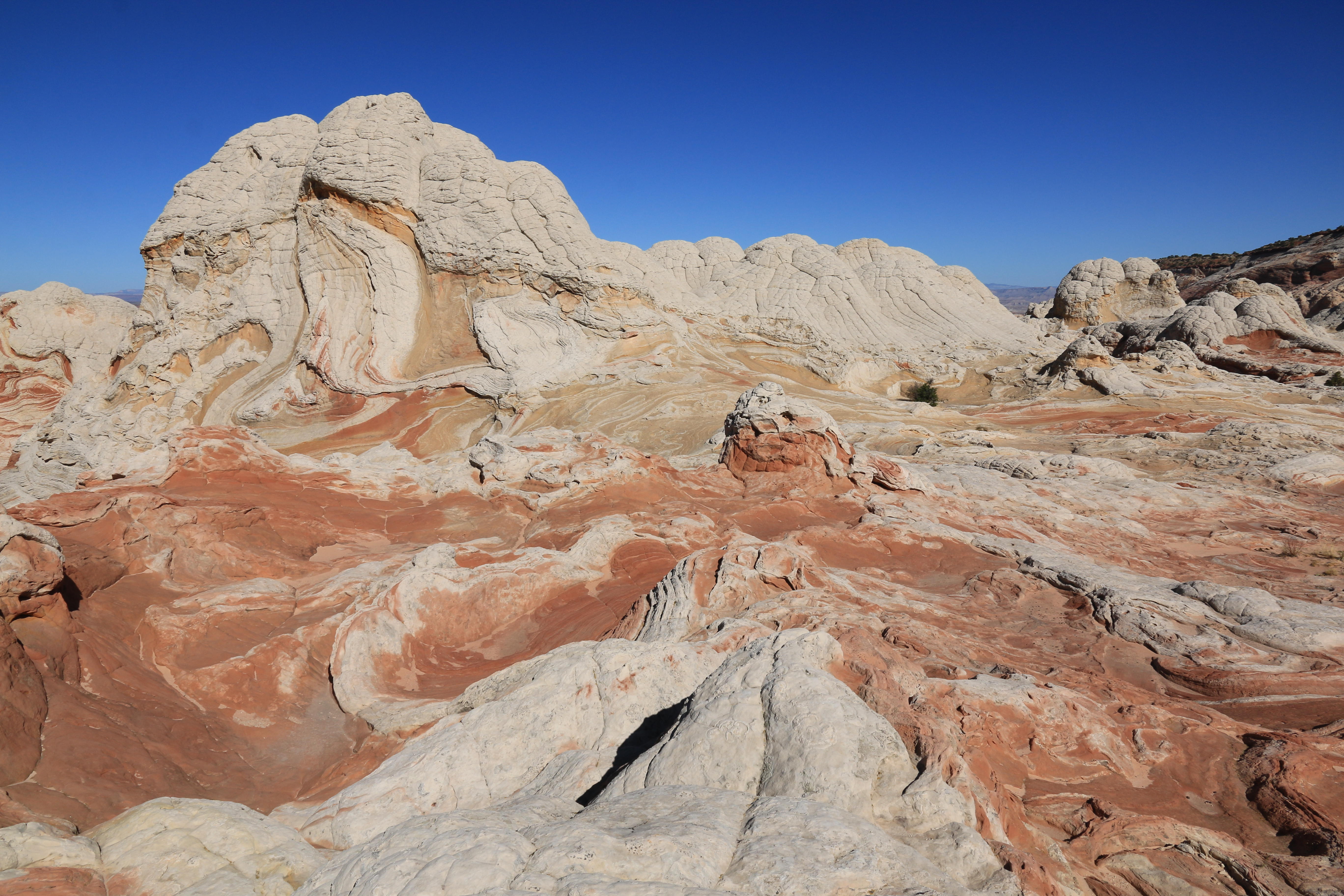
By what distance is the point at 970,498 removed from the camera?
11883mm

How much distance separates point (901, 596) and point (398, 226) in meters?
21.1

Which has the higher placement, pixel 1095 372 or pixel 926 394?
pixel 1095 372

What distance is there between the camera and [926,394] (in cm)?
2627

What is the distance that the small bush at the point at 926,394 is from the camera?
84.1 feet

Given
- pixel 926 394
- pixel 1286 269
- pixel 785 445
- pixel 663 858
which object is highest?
pixel 1286 269

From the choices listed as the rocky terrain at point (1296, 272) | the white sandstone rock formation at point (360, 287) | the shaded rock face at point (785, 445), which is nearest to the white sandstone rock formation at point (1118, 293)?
the rocky terrain at point (1296, 272)

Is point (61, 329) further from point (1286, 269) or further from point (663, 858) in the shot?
point (1286, 269)

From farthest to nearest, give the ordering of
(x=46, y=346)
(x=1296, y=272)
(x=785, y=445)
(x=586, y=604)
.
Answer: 1. (x=1296, y=272)
2. (x=46, y=346)
3. (x=785, y=445)
4. (x=586, y=604)

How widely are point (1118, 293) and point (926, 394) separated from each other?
20165mm

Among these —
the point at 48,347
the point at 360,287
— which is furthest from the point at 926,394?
the point at 48,347

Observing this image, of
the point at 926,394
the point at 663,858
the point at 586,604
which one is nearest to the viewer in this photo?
the point at 663,858

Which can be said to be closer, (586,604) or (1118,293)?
(586,604)

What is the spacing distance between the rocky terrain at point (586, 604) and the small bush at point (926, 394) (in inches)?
118

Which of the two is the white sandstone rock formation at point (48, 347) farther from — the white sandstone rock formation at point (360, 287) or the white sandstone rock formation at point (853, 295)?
the white sandstone rock formation at point (853, 295)
